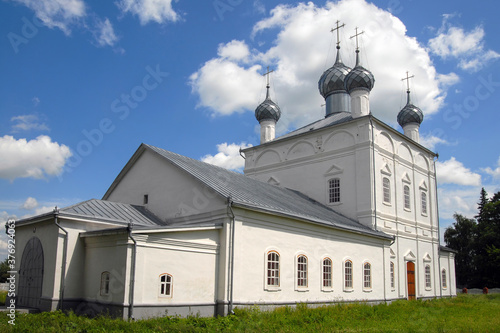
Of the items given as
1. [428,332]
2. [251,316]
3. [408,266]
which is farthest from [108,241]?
[408,266]

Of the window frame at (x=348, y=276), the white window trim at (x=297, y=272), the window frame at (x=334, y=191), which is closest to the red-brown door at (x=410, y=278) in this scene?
the window frame at (x=334, y=191)

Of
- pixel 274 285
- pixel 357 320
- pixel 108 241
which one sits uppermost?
pixel 108 241

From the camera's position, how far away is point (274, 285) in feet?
43.5

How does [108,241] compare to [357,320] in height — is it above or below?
above

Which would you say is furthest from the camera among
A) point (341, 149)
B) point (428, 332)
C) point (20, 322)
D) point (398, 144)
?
point (398, 144)

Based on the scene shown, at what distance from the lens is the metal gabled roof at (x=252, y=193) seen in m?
13.2

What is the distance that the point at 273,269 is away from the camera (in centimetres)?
1333

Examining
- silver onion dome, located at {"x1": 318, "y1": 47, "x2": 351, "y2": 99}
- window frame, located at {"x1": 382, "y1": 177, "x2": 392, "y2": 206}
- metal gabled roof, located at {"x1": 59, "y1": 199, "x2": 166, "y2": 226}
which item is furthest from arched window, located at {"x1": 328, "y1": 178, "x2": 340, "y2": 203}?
metal gabled roof, located at {"x1": 59, "y1": 199, "x2": 166, "y2": 226}

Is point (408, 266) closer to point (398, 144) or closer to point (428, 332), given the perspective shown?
point (398, 144)

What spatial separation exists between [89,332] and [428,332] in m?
A: 7.20

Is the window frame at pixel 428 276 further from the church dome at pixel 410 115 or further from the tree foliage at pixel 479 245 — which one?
the tree foliage at pixel 479 245

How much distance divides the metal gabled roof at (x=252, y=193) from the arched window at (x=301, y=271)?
131cm

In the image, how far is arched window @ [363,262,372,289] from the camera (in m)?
17.1

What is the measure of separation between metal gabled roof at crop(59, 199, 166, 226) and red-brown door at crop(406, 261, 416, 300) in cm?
1214
